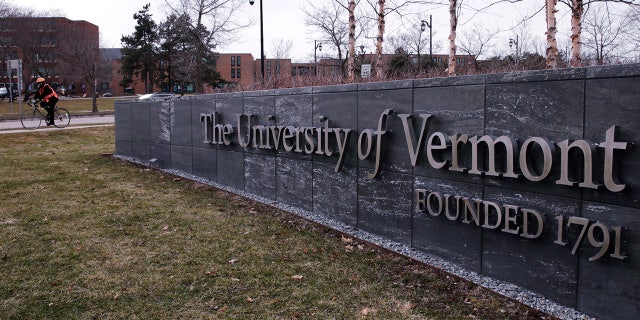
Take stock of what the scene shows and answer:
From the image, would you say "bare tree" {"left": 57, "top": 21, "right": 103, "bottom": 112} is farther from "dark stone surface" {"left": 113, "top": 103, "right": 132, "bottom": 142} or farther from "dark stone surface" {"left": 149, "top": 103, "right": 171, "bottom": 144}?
"dark stone surface" {"left": 149, "top": 103, "right": 171, "bottom": 144}

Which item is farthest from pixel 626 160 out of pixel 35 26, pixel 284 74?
pixel 35 26

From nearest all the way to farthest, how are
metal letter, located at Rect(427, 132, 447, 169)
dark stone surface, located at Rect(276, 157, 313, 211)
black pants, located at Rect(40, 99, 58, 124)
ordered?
metal letter, located at Rect(427, 132, 447, 169) → dark stone surface, located at Rect(276, 157, 313, 211) → black pants, located at Rect(40, 99, 58, 124)

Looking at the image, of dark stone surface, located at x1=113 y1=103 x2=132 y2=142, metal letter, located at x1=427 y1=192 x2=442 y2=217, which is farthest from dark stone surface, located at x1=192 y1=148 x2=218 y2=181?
metal letter, located at x1=427 y1=192 x2=442 y2=217

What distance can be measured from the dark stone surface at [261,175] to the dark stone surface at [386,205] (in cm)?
254

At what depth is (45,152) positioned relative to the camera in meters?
16.0

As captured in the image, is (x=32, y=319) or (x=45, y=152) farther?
(x=45, y=152)

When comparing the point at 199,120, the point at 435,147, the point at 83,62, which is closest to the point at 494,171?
the point at 435,147

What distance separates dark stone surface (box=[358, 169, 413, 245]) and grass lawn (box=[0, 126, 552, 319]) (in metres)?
0.38

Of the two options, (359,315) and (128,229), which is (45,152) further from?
(359,315)

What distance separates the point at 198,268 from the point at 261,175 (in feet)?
13.3

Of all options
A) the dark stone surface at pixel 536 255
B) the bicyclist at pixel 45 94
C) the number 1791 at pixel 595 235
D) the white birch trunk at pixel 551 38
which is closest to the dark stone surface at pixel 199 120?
the white birch trunk at pixel 551 38

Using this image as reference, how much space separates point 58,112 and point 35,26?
64.4 metres

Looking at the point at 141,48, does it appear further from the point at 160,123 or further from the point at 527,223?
the point at 527,223

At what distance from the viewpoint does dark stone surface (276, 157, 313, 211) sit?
27.7 ft
